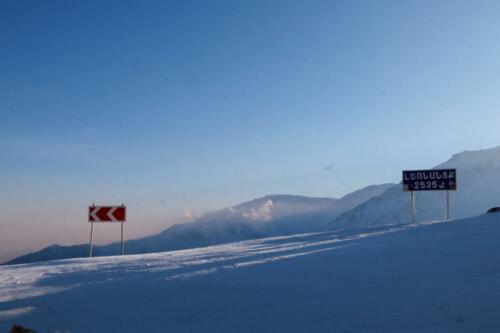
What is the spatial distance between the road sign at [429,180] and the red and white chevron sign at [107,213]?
59.2ft

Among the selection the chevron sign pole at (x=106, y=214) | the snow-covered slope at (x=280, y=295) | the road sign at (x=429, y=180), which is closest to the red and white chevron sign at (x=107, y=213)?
the chevron sign pole at (x=106, y=214)

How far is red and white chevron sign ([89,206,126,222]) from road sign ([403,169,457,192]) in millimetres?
18059

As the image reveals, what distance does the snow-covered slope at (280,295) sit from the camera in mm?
6316

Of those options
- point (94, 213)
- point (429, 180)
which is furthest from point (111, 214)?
point (429, 180)

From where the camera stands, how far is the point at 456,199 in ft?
357

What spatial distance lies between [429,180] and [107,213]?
20.2 meters

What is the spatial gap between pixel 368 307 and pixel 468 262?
380 centimetres

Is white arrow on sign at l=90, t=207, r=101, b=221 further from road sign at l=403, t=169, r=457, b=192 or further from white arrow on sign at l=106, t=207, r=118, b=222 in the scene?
road sign at l=403, t=169, r=457, b=192

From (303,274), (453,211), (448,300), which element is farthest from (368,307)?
(453,211)

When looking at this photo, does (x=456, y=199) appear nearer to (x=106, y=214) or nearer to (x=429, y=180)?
(x=429, y=180)

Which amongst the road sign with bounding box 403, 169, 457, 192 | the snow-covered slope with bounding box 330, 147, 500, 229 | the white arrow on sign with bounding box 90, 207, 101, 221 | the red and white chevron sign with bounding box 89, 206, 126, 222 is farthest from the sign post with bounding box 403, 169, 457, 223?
the snow-covered slope with bounding box 330, 147, 500, 229

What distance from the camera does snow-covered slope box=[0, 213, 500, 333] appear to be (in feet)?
20.7

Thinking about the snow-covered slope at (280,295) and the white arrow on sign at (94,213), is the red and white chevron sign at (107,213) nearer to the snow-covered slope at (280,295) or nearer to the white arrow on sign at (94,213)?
the white arrow on sign at (94,213)

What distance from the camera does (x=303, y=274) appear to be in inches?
372
